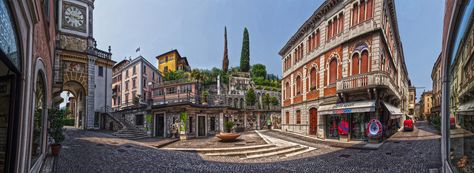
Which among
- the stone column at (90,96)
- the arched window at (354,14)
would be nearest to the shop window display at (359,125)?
the arched window at (354,14)

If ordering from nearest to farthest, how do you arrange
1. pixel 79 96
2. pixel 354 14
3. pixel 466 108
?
pixel 466 108
pixel 354 14
pixel 79 96

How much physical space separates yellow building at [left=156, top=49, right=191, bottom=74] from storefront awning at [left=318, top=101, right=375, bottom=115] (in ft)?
143

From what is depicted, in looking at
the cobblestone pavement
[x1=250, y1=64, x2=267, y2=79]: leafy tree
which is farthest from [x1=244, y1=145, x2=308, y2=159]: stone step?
[x1=250, y1=64, x2=267, y2=79]: leafy tree

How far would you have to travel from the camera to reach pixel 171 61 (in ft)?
181

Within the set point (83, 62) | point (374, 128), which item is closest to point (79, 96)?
point (83, 62)

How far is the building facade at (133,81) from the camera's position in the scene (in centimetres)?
3894

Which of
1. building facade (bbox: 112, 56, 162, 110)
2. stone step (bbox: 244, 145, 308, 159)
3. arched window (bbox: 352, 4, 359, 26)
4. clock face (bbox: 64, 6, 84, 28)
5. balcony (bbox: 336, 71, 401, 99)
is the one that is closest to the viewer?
stone step (bbox: 244, 145, 308, 159)

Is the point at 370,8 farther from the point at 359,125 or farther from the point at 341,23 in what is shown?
the point at 359,125

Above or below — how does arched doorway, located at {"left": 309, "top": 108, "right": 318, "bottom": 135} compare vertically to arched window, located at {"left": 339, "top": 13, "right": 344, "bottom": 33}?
below

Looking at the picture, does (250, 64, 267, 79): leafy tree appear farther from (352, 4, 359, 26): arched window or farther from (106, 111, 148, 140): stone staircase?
(352, 4, 359, 26): arched window

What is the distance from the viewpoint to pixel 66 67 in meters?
22.8

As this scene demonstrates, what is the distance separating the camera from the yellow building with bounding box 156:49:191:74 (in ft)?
180

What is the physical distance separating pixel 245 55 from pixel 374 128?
54.2 meters

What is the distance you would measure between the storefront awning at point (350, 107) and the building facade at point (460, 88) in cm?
938
